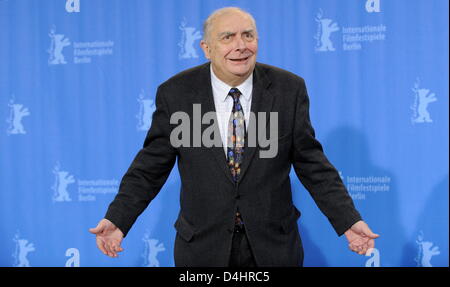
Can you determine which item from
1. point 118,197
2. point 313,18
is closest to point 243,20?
point 118,197

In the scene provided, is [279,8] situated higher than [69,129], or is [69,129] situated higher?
[279,8]

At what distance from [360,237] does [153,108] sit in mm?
1888

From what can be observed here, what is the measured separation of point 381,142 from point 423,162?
0.26 metres

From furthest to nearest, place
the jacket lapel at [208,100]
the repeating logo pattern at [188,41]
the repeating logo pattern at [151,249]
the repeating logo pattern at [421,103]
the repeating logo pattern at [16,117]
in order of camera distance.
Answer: the repeating logo pattern at [16,117], the repeating logo pattern at [151,249], the repeating logo pattern at [188,41], the repeating logo pattern at [421,103], the jacket lapel at [208,100]

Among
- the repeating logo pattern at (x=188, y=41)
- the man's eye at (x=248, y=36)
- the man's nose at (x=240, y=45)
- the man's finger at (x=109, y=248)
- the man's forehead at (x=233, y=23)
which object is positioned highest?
the repeating logo pattern at (x=188, y=41)

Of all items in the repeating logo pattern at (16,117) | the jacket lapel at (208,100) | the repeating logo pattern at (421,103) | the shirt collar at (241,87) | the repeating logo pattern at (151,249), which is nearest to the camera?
the jacket lapel at (208,100)

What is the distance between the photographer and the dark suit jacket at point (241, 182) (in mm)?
2014

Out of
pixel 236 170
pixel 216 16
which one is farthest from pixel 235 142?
pixel 216 16

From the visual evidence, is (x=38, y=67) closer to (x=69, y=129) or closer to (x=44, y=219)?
(x=69, y=129)

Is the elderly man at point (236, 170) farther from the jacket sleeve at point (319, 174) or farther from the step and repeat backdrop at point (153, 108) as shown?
the step and repeat backdrop at point (153, 108)

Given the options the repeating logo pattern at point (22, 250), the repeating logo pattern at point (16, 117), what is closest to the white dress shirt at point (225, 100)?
the repeating logo pattern at point (16, 117)

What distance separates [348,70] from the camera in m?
3.35

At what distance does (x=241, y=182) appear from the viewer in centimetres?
201

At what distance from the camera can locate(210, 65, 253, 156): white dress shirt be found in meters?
2.08
